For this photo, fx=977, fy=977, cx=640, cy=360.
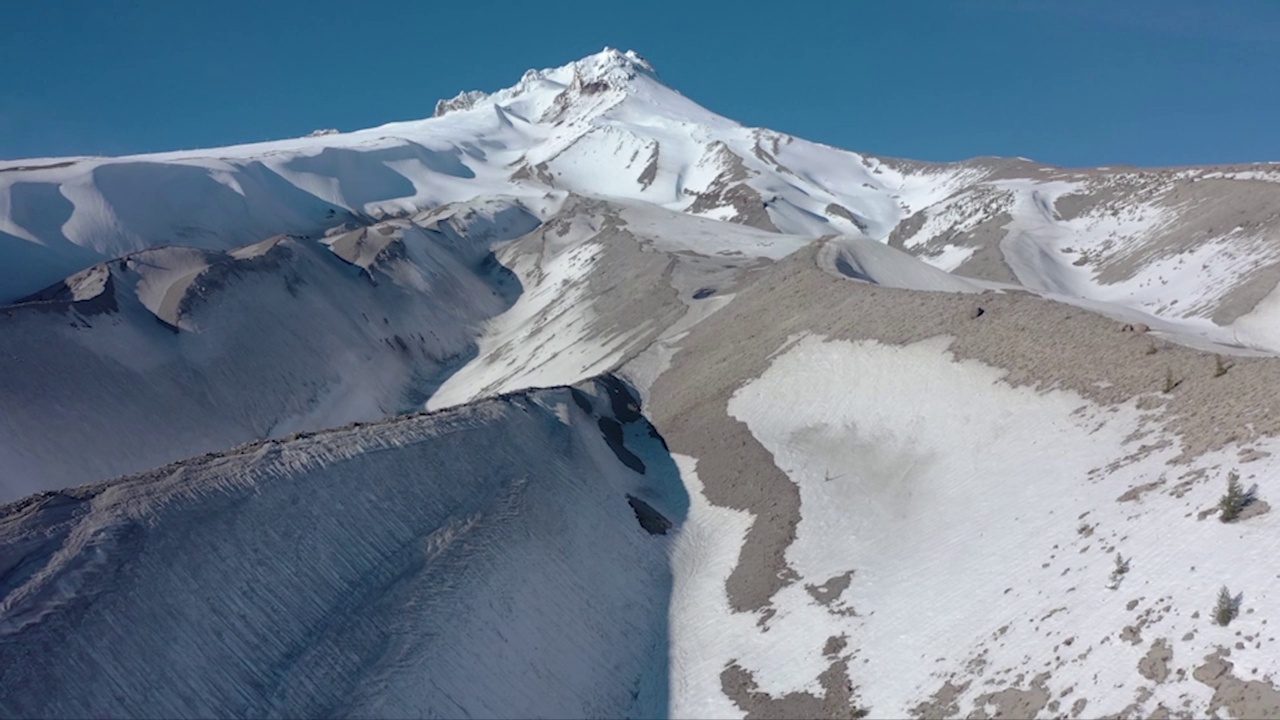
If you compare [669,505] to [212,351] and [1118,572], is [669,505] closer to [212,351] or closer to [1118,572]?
[1118,572]

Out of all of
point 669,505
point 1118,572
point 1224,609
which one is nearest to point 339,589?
point 669,505

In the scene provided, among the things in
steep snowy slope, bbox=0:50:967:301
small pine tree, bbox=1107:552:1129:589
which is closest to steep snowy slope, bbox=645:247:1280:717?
small pine tree, bbox=1107:552:1129:589

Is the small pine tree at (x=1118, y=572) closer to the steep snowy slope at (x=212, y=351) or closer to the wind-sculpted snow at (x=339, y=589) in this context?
the wind-sculpted snow at (x=339, y=589)

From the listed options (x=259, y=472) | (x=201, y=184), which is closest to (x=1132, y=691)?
(x=259, y=472)

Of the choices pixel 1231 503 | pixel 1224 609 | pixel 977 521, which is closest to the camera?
pixel 1224 609

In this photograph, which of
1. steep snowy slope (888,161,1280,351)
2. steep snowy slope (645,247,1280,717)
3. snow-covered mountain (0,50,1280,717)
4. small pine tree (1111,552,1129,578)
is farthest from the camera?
steep snowy slope (888,161,1280,351)

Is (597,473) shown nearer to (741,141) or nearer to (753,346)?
(753,346)

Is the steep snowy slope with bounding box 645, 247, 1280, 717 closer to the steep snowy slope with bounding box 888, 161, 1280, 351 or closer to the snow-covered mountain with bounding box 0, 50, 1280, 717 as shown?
the snow-covered mountain with bounding box 0, 50, 1280, 717
